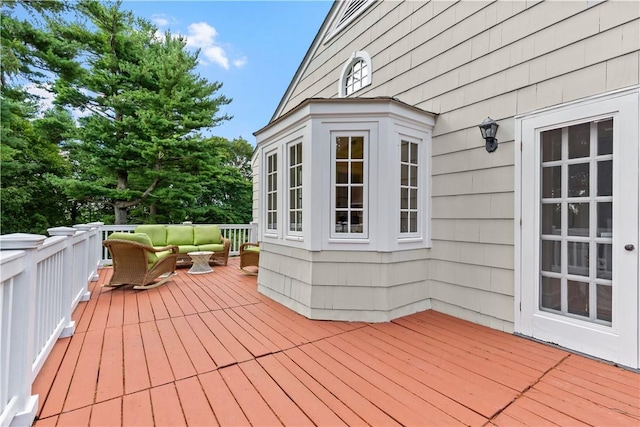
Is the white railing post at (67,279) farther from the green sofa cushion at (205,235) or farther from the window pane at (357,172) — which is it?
the green sofa cushion at (205,235)

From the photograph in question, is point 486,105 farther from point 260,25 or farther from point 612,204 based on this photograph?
point 260,25

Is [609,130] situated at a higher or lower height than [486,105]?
lower

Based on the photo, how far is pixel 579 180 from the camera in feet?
8.51

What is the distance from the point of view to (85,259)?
158 inches

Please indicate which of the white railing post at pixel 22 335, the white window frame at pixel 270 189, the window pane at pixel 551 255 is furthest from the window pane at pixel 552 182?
the white railing post at pixel 22 335

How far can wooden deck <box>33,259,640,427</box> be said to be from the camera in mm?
1723

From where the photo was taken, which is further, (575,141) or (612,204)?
(575,141)

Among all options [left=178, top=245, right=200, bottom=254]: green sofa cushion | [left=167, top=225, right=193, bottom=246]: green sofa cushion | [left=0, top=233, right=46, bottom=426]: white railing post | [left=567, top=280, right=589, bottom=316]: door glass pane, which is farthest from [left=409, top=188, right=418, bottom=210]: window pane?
[left=167, top=225, right=193, bottom=246]: green sofa cushion

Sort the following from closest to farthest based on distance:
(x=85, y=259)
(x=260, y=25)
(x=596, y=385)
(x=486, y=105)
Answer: (x=596, y=385)
(x=486, y=105)
(x=85, y=259)
(x=260, y=25)

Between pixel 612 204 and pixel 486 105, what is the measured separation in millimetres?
1472

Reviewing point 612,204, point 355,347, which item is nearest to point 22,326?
Answer: point 355,347

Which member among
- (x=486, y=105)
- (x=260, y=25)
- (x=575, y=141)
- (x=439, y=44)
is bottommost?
(x=575, y=141)

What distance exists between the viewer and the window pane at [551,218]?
2723mm

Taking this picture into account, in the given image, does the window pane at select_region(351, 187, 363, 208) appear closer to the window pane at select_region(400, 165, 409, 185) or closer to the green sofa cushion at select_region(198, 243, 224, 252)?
the window pane at select_region(400, 165, 409, 185)
